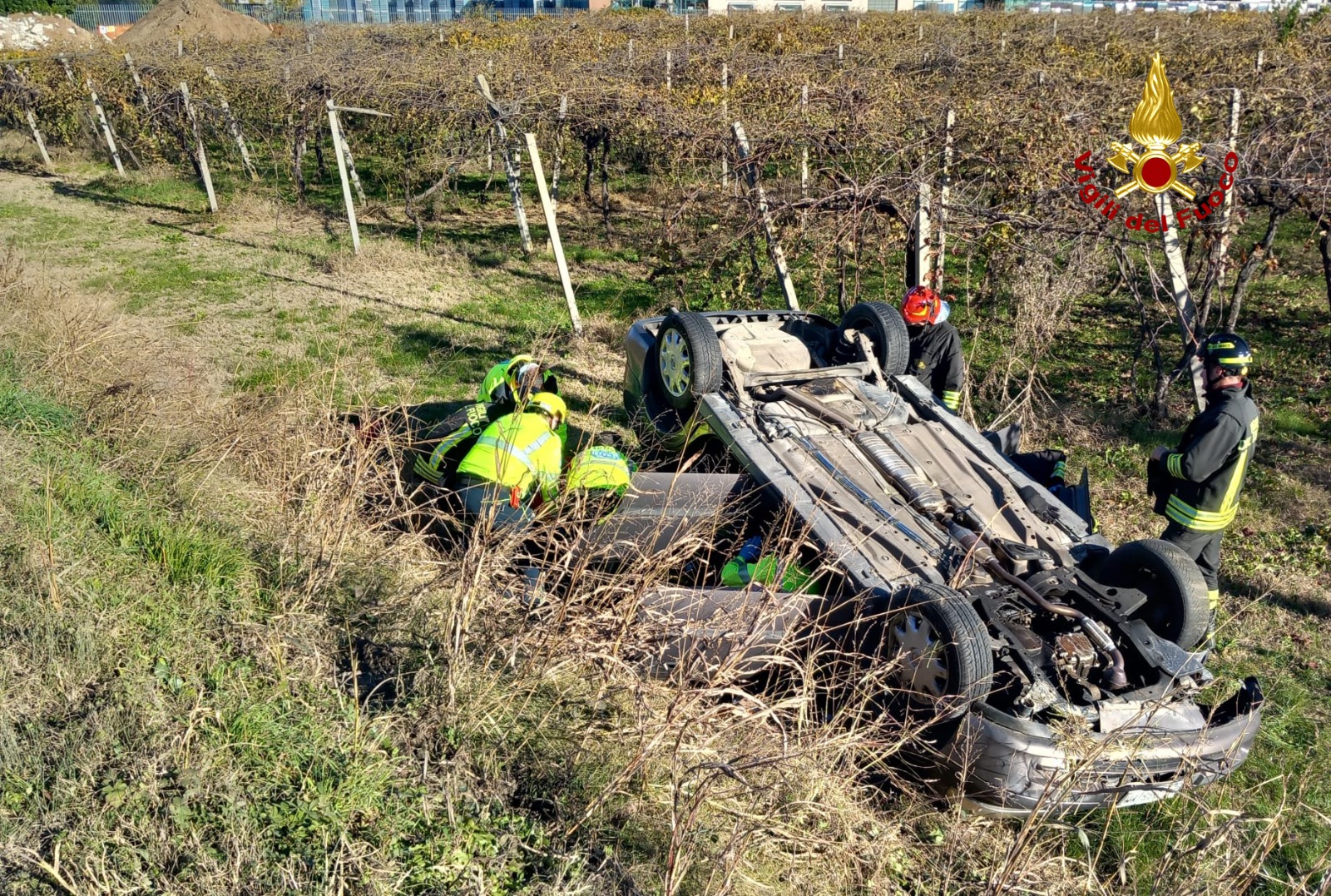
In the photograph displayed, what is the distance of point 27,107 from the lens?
16922mm

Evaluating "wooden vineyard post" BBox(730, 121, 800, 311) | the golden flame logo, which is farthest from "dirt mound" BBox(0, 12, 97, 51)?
the golden flame logo

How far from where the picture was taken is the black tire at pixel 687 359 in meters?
5.57

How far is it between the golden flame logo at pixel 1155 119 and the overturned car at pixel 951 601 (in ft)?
11.8

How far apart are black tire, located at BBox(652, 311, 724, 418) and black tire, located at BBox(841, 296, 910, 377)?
1.16 m

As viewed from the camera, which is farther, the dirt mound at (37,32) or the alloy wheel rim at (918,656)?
the dirt mound at (37,32)

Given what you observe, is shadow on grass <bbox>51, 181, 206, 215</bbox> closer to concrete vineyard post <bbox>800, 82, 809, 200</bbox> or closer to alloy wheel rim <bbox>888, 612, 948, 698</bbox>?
concrete vineyard post <bbox>800, 82, 809, 200</bbox>

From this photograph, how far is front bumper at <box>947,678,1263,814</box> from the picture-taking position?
342 cm

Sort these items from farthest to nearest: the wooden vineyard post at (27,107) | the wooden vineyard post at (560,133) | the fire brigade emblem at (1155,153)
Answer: the wooden vineyard post at (27,107) → the wooden vineyard post at (560,133) → the fire brigade emblem at (1155,153)

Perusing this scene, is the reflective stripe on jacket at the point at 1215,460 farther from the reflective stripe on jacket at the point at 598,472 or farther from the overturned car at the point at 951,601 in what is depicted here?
the reflective stripe on jacket at the point at 598,472

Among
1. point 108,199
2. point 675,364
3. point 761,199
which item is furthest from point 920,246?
point 108,199

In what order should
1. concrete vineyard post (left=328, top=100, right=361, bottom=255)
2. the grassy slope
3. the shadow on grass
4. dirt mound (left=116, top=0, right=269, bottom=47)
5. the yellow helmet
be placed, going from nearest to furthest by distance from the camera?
1. the grassy slope
2. the yellow helmet
3. concrete vineyard post (left=328, top=100, right=361, bottom=255)
4. the shadow on grass
5. dirt mound (left=116, top=0, right=269, bottom=47)

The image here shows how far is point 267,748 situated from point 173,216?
13067 millimetres

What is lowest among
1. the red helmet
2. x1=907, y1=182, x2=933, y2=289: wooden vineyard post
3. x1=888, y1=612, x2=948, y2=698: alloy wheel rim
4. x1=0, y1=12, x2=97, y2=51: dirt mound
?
x1=888, y1=612, x2=948, y2=698: alloy wheel rim

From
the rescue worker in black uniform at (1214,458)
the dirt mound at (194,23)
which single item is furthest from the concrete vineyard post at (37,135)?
the rescue worker in black uniform at (1214,458)
